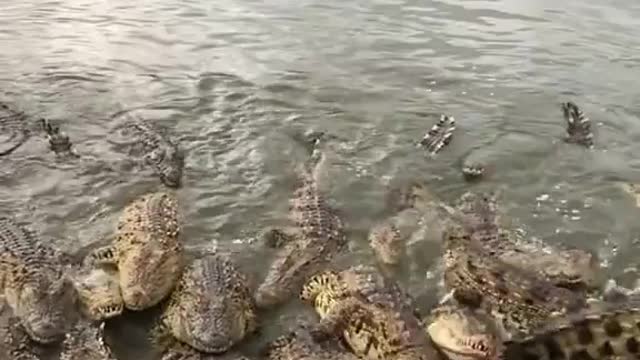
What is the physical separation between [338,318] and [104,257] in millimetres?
2344

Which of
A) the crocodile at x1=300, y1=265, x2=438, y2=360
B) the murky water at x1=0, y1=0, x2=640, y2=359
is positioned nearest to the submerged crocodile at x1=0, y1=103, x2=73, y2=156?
the murky water at x1=0, y1=0, x2=640, y2=359

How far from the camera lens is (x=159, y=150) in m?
9.83

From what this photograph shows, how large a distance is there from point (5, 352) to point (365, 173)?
4.97 metres

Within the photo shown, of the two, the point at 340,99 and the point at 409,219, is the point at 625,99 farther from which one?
the point at 409,219

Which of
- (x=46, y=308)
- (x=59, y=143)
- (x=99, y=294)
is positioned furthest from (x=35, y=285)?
(x=59, y=143)

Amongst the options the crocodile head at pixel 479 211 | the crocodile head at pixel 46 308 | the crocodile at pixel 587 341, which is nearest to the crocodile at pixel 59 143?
the crocodile head at pixel 46 308

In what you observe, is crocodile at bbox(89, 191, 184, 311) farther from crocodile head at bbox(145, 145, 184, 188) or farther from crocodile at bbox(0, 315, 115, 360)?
crocodile head at bbox(145, 145, 184, 188)

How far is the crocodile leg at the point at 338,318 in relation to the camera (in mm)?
6781

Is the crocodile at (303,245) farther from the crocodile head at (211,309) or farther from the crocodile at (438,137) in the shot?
the crocodile at (438,137)

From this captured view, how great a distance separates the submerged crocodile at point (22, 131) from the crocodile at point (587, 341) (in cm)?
625

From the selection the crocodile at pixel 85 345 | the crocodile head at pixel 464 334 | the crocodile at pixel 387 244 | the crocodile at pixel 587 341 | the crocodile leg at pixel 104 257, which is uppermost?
the crocodile at pixel 587 341

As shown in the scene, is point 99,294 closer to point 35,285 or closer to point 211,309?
point 35,285

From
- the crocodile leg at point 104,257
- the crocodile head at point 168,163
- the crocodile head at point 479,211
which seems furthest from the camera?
the crocodile head at point 168,163

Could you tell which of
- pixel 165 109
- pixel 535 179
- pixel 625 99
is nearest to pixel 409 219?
pixel 535 179
